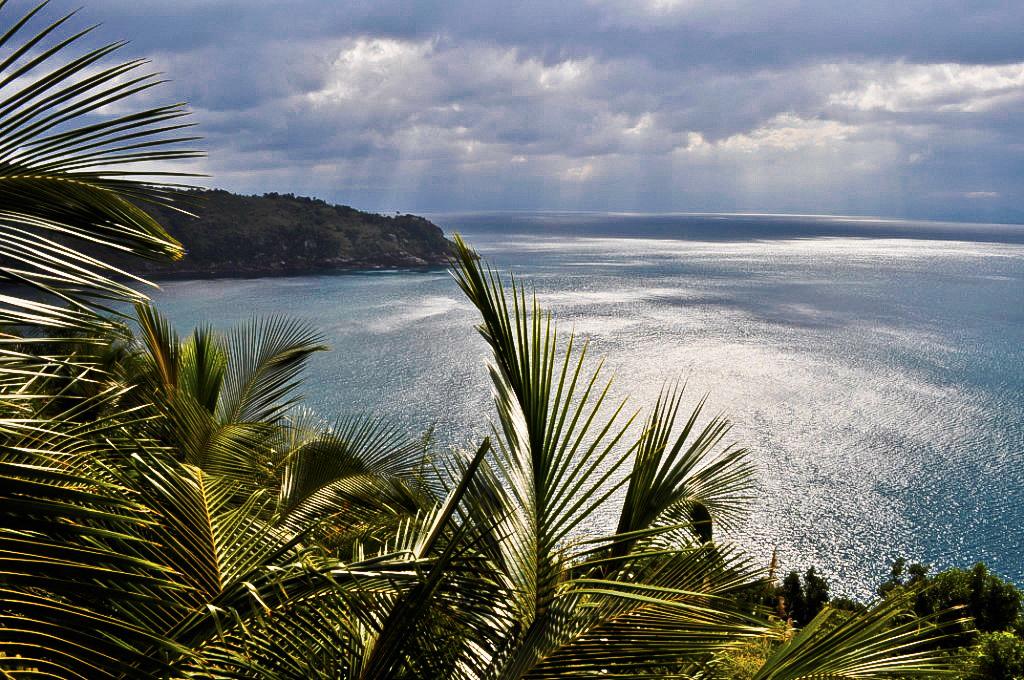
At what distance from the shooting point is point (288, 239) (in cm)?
9631

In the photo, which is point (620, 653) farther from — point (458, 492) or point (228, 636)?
point (228, 636)

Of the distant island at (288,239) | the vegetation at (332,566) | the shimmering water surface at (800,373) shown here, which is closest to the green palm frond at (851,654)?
the vegetation at (332,566)

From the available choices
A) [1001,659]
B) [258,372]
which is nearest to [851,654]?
[258,372]

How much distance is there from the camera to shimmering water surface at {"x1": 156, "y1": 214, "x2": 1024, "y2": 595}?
1037 inches

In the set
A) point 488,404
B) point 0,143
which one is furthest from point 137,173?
point 488,404

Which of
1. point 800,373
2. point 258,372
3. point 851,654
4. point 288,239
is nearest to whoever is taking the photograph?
point 851,654

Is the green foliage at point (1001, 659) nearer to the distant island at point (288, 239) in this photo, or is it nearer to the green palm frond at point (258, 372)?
the green palm frond at point (258, 372)

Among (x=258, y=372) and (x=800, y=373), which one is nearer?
(x=258, y=372)

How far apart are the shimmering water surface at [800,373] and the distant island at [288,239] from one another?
20.0 feet

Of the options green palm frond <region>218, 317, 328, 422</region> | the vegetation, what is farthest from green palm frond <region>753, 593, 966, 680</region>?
green palm frond <region>218, 317, 328, 422</region>

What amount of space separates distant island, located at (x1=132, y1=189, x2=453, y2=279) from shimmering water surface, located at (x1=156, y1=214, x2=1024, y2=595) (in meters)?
6.11

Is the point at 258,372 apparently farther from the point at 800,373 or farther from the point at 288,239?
the point at 288,239

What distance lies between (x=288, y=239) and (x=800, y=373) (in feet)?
246

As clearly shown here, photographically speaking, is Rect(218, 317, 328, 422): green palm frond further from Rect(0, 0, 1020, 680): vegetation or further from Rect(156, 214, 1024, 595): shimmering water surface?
Rect(156, 214, 1024, 595): shimmering water surface
